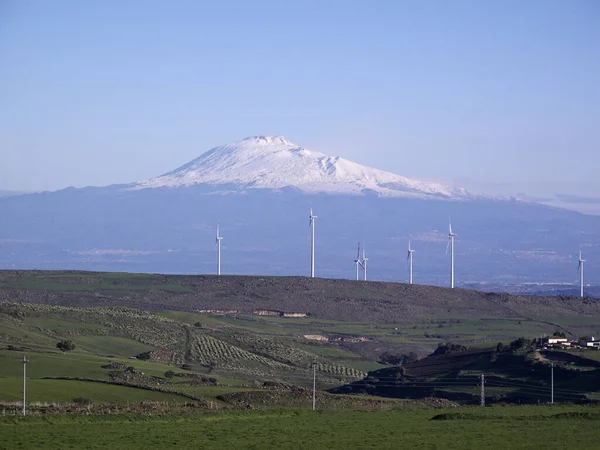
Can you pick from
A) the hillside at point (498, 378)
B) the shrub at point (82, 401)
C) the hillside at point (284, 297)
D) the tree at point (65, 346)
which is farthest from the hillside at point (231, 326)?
the hillside at point (498, 378)

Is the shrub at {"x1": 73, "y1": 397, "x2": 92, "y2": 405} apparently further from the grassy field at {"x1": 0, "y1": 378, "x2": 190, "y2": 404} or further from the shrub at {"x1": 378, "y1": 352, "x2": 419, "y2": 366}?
the shrub at {"x1": 378, "y1": 352, "x2": 419, "y2": 366}

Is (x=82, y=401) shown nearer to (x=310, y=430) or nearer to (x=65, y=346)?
(x=310, y=430)

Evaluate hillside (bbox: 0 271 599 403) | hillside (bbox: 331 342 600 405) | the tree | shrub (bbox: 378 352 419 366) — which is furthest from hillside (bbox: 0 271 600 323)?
hillside (bbox: 331 342 600 405)

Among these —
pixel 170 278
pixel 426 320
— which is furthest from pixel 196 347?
pixel 170 278

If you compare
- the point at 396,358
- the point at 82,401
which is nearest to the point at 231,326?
the point at 396,358

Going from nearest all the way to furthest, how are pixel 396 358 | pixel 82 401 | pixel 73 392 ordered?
pixel 82 401
pixel 73 392
pixel 396 358

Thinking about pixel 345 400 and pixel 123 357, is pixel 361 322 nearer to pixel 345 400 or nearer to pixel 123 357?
pixel 123 357

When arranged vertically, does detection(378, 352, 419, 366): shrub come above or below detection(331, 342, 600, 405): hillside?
below

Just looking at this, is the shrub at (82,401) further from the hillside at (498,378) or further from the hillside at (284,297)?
the hillside at (284,297)

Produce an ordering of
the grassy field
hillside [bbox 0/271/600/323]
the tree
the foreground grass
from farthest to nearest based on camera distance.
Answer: hillside [bbox 0/271/600/323]
the tree
the grassy field
the foreground grass
